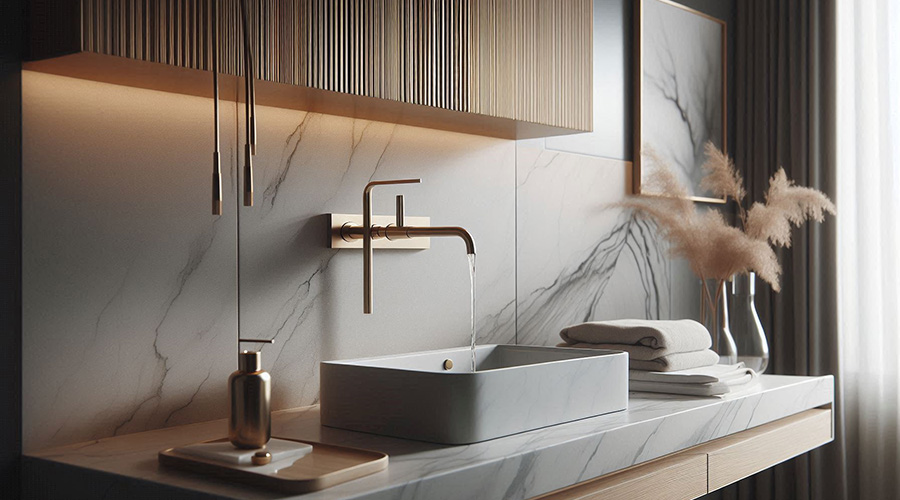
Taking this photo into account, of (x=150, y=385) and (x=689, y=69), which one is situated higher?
(x=689, y=69)

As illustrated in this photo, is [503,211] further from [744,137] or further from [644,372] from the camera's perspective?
[744,137]

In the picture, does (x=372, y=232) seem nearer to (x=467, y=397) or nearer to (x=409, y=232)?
(x=409, y=232)

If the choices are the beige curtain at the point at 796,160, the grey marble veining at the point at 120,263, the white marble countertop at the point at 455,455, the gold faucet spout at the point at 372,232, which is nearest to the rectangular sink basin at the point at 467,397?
the white marble countertop at the point at 455,455

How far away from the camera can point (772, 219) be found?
227 cm

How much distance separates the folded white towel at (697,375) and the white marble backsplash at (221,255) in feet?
1.15

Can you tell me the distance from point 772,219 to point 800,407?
53 centimetres

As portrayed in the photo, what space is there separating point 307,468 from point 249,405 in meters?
0.13

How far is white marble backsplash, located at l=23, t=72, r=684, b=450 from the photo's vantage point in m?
1.22

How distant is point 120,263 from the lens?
1292 mm

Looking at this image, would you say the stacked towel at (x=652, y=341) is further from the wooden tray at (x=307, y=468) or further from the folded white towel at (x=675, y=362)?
the wooden tray at (x=307, y=468)

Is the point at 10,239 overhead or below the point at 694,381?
overhead

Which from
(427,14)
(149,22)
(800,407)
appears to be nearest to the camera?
(149,22)

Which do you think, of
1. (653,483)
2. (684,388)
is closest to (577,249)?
(684,388)

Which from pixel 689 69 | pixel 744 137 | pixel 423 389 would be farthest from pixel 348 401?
pixel 744 137
